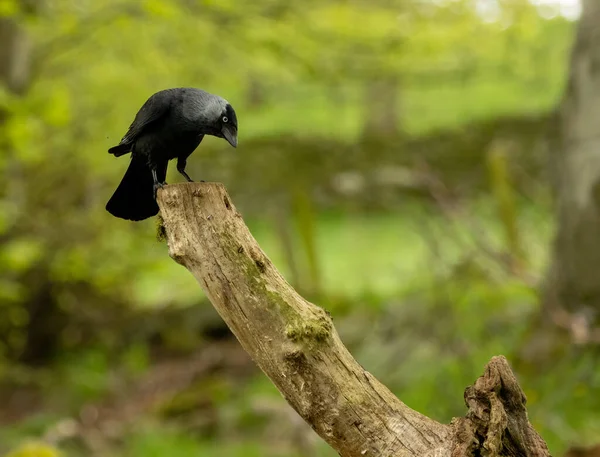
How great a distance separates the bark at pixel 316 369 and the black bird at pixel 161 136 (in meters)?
0.16

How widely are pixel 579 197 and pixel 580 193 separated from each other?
3cm

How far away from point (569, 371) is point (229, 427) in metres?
2.77

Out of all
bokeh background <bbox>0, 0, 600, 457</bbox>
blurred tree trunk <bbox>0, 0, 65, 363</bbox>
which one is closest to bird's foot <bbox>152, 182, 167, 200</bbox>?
bokeh background <bbox>0, 0, 600, 457</bbox>

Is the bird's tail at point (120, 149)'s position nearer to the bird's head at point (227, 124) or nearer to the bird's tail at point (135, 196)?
the bird's tail at point (135, 196)

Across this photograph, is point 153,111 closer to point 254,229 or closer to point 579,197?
point 579,197

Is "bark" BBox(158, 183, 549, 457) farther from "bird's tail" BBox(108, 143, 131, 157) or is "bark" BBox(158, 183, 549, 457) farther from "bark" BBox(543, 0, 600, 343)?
"bark" BBox(543, 0, 600, 343)

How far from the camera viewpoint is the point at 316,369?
74.2 inches

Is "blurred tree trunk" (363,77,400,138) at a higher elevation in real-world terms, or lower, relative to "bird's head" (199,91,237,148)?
higher

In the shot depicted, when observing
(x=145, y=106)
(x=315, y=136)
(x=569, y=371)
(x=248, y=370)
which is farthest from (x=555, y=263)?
(x=315, y=136)

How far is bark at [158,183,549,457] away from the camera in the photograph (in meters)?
1.88

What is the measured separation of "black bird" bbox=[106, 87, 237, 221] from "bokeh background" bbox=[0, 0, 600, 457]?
2.67m

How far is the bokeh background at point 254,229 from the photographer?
19.2 ft

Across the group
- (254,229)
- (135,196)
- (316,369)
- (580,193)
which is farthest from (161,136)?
(254,229)

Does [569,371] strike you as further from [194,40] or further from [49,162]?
[49,162]
